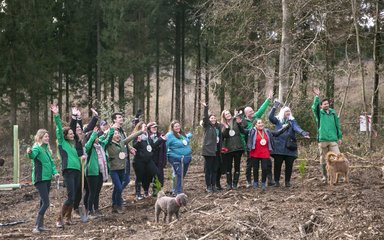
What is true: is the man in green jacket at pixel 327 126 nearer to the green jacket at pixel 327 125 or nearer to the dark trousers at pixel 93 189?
the green jacket at pixel 327 125

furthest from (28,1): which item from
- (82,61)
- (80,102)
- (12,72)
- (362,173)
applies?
(362,173)

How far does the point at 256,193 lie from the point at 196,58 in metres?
27.3

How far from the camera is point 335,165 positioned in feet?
35.6

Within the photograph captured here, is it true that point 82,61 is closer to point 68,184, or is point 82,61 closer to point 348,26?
point 348,26

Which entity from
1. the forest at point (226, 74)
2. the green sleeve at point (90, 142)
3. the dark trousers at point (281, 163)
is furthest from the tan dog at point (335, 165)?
the green sleeve at point (90, 142)

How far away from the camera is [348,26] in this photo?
19.6 metres

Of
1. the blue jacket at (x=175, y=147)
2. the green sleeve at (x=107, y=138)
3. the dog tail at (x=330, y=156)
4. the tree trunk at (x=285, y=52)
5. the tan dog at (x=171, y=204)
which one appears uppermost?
the tree trunk at (x=285, y=52)

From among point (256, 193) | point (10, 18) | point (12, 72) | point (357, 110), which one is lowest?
point (256, 193)

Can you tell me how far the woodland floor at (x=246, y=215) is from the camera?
6.89 meters

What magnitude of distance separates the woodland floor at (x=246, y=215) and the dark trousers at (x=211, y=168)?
0.36 m

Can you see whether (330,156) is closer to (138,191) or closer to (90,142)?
(138,191)

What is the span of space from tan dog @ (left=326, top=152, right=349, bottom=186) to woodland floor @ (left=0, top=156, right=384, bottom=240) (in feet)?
0.78

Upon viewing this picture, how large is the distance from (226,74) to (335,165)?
1580 centimetres

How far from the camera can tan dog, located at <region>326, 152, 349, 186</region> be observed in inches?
424
